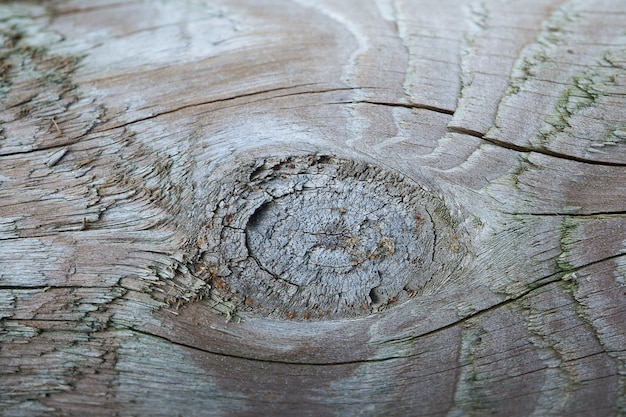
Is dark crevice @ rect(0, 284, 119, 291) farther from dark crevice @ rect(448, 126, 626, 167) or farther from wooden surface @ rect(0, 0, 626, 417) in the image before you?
dark crevice @ rect(448, 126, 626, 167)

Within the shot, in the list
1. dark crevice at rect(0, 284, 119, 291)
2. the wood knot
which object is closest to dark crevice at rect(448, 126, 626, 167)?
the wood knot

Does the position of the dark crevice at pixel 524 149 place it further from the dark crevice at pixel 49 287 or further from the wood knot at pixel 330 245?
the dark crevice at pixel 49 287

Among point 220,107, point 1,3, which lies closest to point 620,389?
point 220,107

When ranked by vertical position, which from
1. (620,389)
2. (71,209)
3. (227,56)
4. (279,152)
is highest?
(227,56)

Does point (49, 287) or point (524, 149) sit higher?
point (524, 149)

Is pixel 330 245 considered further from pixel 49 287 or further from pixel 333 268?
pixel 49 287

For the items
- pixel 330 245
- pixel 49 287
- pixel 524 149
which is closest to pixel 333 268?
pixel 330 245

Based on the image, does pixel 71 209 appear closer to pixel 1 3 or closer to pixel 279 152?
pixel 279 152

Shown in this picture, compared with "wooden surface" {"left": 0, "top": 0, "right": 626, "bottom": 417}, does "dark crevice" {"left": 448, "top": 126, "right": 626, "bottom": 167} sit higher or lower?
higher
